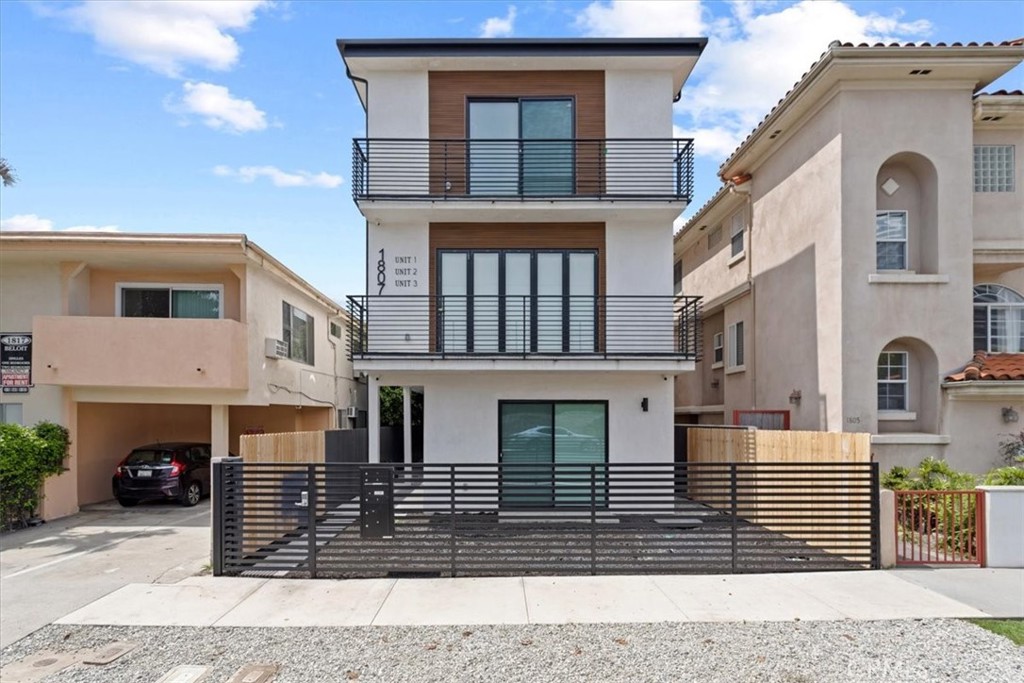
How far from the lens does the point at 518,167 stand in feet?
39.7

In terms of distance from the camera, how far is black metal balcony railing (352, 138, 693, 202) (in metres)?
11.9

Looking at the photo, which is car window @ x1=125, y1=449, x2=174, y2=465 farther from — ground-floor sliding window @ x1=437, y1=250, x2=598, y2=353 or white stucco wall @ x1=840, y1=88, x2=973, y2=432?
white stucco wall @ x1=840, y1=88, x2=973, y2=432

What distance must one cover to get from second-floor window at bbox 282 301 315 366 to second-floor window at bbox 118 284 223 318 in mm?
2170

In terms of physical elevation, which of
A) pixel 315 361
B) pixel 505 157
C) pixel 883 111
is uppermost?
pixel 883 111

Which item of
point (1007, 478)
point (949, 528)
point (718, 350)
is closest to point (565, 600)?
point (949, 528)

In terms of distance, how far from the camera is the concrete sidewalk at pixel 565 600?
6625 mm

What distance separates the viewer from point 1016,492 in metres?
8.20

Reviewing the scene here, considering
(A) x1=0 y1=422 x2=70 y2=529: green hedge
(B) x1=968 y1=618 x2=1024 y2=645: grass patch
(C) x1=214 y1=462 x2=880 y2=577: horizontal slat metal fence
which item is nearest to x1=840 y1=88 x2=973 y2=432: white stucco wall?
(C) x1=214 y1=462 x2=880 y2=577: horizontal slat metal fence

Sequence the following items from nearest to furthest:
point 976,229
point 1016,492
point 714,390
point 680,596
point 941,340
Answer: point 680,596, point 1016,492, point 941,340, point 976,229, point 714,390

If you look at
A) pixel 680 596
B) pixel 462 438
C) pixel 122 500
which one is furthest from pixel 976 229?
pixel 122 500

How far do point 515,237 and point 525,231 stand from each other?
24 cm

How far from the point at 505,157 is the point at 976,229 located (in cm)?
994

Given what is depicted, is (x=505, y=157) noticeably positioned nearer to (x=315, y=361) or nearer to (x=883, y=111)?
(x=883, y=111)

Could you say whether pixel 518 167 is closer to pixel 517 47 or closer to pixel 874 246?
pixel 517 47
